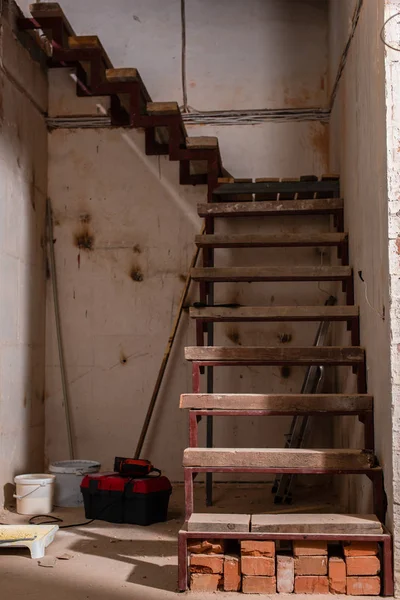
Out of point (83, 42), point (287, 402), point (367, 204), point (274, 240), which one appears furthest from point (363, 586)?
point (83, 42)

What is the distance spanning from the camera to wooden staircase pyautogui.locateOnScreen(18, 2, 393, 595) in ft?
10.7

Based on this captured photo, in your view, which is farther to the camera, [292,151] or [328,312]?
[292,151]

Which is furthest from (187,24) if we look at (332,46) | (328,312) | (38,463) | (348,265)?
(38,463)

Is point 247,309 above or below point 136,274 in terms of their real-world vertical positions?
below

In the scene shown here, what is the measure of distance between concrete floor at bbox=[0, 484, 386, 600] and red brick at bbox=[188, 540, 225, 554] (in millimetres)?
171

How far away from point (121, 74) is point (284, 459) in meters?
2.83

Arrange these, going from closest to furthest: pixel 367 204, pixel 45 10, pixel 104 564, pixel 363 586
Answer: pixel 363 586 → pixel 104 564 → pixel 367 204 → pixel 45 10

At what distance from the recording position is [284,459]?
332 cm

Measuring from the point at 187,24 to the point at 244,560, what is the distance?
428 centimetres

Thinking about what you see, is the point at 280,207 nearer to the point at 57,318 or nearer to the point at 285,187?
the point at 285,187

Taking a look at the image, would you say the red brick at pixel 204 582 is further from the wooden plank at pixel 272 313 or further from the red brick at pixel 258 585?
the wooden plank at pixel 272 313

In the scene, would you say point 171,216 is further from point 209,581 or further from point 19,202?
point 209,581

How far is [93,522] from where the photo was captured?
4426 mm

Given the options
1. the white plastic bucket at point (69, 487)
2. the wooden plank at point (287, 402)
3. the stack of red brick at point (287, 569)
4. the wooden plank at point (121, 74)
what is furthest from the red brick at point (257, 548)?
the wooden plank at point (121, 74)
